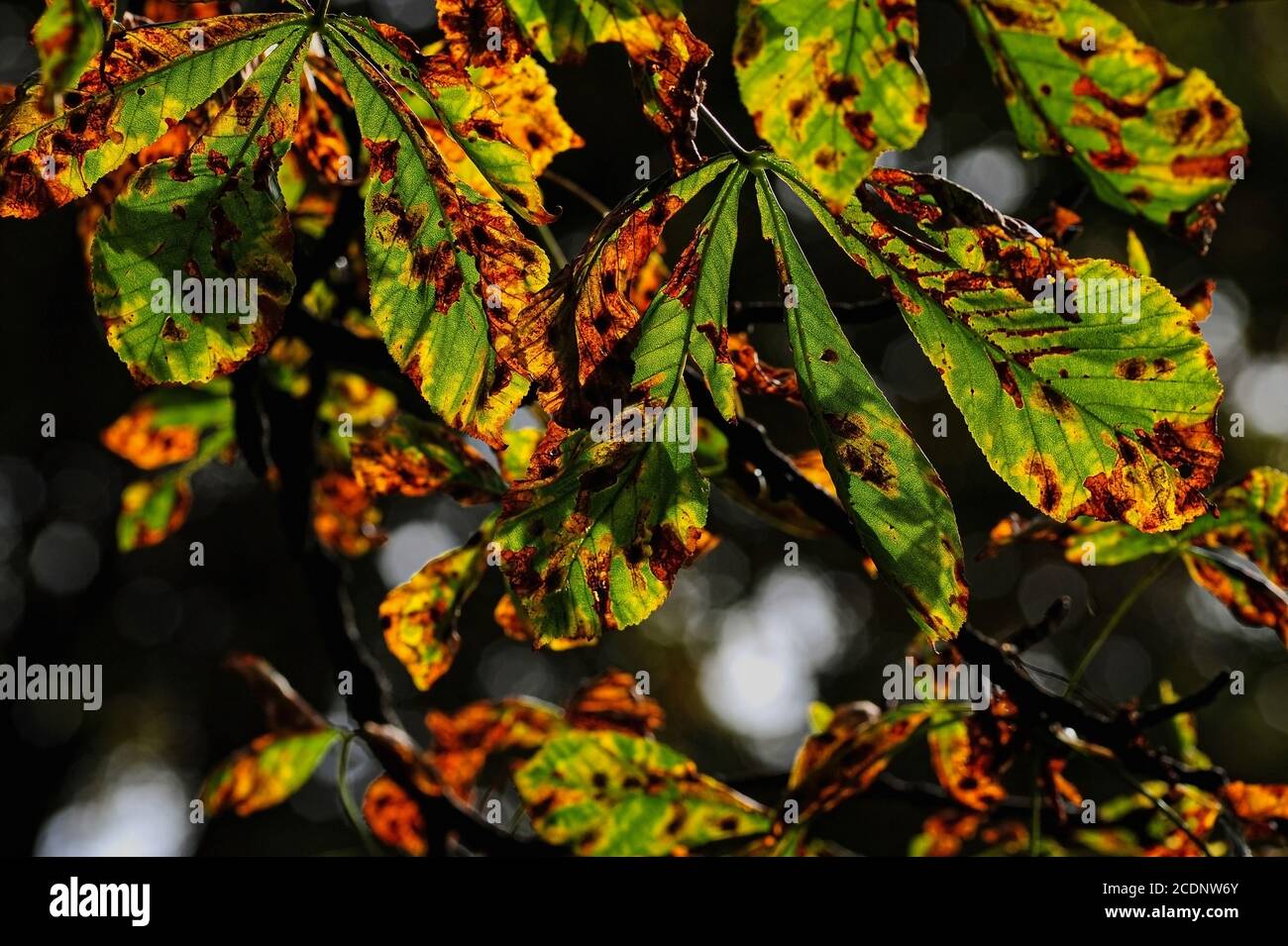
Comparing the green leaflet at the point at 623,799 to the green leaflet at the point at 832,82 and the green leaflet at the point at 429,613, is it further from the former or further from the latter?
the green leaflet at the point at 832,82

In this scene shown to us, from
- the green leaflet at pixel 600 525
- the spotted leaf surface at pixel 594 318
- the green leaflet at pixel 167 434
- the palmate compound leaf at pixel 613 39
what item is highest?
the green leaflet at pixel 167 434

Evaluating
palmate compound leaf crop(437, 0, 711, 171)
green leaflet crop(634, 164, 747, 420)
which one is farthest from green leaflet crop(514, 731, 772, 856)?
palmate compound leaf crop(437, 0, 711, 171)

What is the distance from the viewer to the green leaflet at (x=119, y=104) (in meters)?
0.47

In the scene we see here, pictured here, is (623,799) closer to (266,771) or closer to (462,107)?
(266,771)

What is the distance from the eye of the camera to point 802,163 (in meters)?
0.35

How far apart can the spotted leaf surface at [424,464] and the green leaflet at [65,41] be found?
0.54 m

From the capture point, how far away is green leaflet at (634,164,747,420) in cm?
49

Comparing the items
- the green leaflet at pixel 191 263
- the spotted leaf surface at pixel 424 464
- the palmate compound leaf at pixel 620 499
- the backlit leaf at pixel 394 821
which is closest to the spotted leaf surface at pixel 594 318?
the palmate compound leaf at pixel 620 499

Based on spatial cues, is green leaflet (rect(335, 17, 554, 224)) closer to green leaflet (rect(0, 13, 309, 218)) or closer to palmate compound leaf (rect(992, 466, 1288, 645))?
green leaflet (rect(0, 13, 309, 218))

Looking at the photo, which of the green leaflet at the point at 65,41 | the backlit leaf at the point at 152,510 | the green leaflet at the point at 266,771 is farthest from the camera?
the backlit leaf at the point at 152,510

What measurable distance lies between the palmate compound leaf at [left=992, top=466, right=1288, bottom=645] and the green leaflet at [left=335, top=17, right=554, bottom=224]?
0.54 metres
